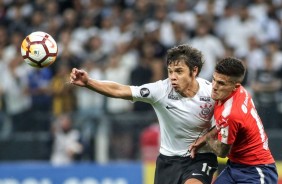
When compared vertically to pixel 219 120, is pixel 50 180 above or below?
below

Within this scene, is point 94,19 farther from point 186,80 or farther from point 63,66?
point 186,80

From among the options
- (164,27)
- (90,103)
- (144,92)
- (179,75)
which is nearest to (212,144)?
(179,75)

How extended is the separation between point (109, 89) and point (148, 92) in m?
0.48

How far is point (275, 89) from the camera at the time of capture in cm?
1488

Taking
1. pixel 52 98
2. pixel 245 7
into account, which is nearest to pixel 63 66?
pixel 52 98

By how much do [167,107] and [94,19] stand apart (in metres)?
9.55

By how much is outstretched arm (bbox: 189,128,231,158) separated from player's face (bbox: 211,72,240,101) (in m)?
0.40

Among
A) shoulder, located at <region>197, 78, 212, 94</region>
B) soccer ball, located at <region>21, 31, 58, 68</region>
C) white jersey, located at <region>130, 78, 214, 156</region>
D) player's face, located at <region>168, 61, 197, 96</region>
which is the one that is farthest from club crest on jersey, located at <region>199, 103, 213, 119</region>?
soccer ball, located at <region>21, 31, 58, 68</region>

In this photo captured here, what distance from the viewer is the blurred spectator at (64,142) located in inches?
639

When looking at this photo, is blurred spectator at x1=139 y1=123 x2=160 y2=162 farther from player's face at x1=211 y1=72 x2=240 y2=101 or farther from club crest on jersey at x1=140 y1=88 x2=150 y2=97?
player's face at x1=211 y1=72 x2=240 y2=101

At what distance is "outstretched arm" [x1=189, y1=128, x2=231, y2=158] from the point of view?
28.5 feet

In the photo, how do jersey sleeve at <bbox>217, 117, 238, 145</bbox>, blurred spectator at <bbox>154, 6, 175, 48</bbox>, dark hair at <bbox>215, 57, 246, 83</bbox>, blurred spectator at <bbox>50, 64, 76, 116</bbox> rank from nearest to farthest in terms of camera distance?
jersey sleeve at <bbox>217, 117, 238, 145</bbox> < dark hair at <bbox>215, 57, 246, 83</bbox> < blurred spectator at <bbox>50, 64, 76, 116</bbox> < blurred spectator at <bbox>154, 6, 175, 48</bbox>

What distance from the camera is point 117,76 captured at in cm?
1642

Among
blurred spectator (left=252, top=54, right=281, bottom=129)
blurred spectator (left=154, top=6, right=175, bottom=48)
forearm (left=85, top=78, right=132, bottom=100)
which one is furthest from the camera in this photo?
blurred spectator (left=154, top=6, right=175, bottom=48)
